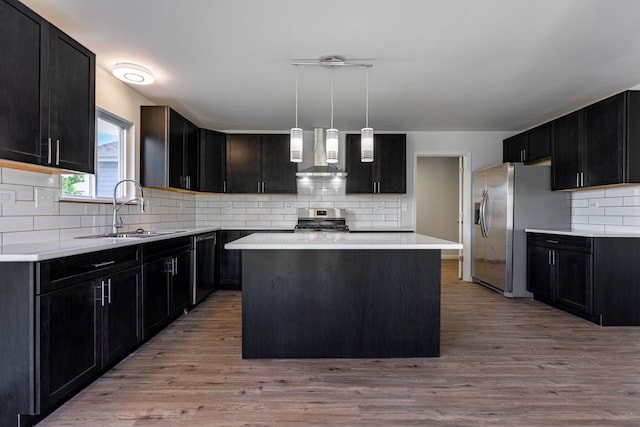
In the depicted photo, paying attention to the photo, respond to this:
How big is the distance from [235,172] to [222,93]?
159 centimetres

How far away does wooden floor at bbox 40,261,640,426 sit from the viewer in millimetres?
1816

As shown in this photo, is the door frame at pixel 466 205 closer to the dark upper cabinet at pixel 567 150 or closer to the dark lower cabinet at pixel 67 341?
the dark upper cabinet at pixel 567 150

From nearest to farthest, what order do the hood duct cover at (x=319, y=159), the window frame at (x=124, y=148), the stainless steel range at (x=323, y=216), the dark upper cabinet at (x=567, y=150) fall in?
1. the window frame at (x=124, y=148)
2. the dark upper cabinet at (x=567, y=150)
3. the hood duct cover at (x=319, y=159)
4. the stainless steel range at (x=323, y=216)

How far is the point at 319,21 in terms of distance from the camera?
88.4 inches

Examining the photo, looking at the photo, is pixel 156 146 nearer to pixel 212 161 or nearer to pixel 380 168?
pixel 212 161

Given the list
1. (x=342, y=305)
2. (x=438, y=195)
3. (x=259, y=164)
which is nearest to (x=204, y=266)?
(x=259, y=164)

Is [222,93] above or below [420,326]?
above

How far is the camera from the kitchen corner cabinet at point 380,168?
5.04 m

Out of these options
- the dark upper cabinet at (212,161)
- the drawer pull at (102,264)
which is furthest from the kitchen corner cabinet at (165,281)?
the dark upper cabinet at (212,161)

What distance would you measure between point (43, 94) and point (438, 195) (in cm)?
723

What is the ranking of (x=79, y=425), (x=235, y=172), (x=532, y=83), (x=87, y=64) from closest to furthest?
(x=79, y=425) → (x=87, y=64) → (x=532, y=83) → (x=235, y=172)

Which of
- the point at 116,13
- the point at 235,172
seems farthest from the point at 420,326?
the point at 235,172

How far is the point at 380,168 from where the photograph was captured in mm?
5035

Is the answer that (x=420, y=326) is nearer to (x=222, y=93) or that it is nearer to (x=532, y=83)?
(x=532, y=83)
